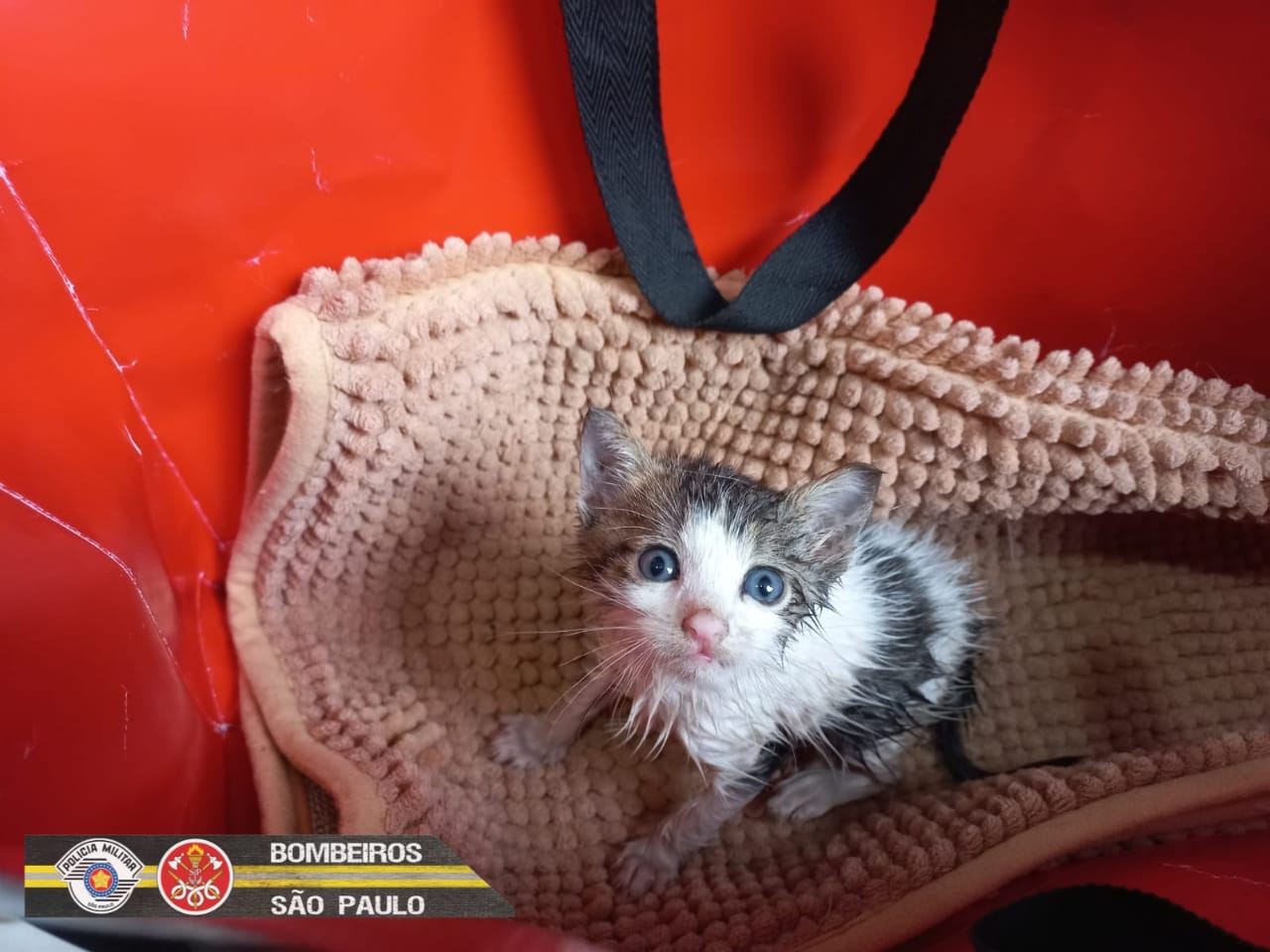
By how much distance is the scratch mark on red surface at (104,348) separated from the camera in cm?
98

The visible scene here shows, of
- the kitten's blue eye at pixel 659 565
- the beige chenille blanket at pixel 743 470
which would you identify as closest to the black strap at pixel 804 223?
the beige chenille blanket at pixel 743 470

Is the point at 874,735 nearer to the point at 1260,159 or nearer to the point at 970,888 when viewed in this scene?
the point at 970,888

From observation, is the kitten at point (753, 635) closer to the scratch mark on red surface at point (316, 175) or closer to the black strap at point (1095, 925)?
the black strap at point (1095, 925)

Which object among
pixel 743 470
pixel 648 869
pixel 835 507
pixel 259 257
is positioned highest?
pixel 259 257

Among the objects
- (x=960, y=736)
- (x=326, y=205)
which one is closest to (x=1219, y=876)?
(x=960, y=736)

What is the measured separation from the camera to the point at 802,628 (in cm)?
100

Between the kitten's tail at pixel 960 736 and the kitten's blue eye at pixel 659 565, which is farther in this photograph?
the kitten's tail at pixel 960 736

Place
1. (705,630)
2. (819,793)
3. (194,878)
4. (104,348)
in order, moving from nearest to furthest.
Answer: (194,878) → (705,630) → (104,348) → (819,793)

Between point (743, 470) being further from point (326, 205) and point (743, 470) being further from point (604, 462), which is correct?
point (326, 205)

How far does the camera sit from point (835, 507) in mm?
955

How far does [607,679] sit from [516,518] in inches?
12.2

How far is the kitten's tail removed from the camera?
3.94 feet

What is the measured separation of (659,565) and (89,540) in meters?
0.64

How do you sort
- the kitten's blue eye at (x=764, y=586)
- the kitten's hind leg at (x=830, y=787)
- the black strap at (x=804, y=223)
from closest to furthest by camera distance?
the kitten's blue eye at (x=764, y=586) → the black strap at (x=804, y=223) → the kitten's hind leg at (x=830, y=787)
